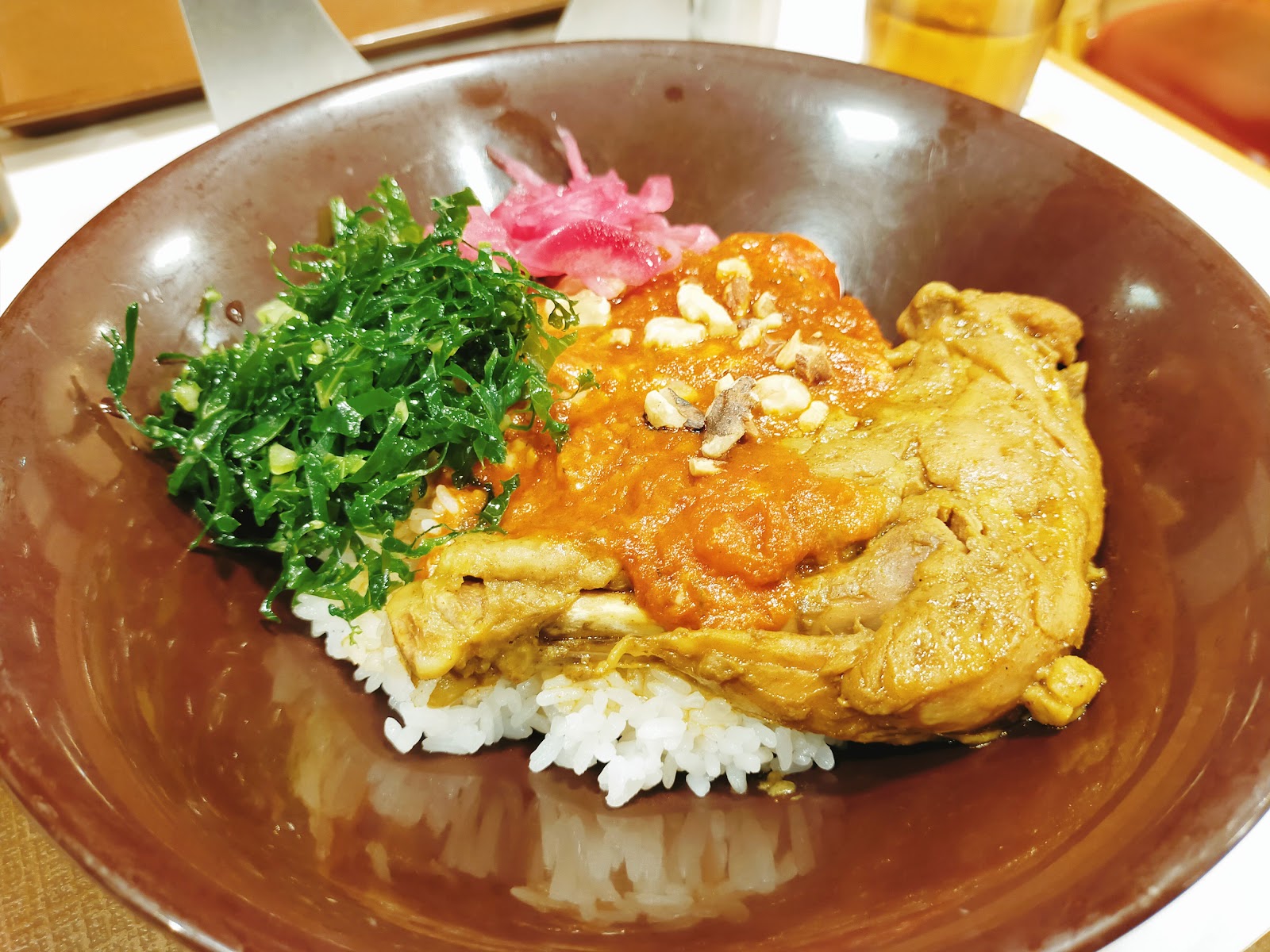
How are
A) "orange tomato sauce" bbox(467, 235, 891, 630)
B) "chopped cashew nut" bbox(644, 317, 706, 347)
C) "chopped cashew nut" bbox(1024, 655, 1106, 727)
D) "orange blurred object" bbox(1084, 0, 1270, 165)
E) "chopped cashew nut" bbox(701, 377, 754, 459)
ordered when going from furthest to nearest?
"orange blurred object" bbox(1084, 0, 1270, 165) → "chopped cashew nut" bbox(644, 317, 706, 347) → "chopped cashew nut" bbox(701, 377, 754, 459) → "orange tomato sauce" bbox(467, 235, 891, 630) → "chopped cashew nut" bbox(1024, 655, 1106, 727)

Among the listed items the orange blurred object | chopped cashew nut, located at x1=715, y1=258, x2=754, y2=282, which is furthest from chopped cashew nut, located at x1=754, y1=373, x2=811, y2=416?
the orange blurred object

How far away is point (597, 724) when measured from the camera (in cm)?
203

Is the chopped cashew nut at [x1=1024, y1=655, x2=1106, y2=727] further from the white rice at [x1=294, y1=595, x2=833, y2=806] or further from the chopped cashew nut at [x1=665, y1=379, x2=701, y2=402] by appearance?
the chopped cashew nut at [x1=665, y1=379, x2=701, y2=402]

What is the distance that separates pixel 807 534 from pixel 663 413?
0.48 m

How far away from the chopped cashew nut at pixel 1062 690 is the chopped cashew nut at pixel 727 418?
2.67ft

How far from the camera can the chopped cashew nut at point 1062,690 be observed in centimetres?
164

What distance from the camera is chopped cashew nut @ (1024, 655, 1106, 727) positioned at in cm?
164

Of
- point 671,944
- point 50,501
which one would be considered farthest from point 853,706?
point 50,501

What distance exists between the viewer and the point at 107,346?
2.03 meters

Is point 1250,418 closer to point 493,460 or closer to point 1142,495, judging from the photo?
point 1142,495

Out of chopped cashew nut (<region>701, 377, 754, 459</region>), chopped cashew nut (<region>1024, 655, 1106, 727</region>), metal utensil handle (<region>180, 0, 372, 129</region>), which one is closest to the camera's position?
chopped cashew nut (<region>1024, 655, 1106, 727</region>)

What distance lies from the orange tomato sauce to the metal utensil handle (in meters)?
1.60

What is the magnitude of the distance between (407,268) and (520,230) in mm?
472

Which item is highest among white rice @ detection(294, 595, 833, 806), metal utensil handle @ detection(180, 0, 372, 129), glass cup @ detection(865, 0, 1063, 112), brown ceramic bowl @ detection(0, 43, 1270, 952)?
glass cup @ detection(865, 0, 1063, 112)
